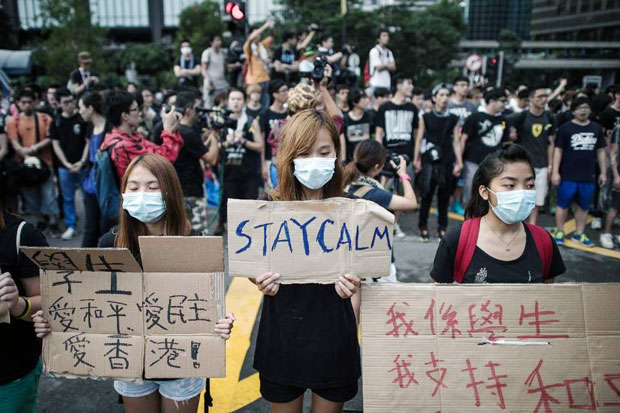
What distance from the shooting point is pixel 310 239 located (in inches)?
74.7

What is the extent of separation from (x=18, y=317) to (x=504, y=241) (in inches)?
86.0

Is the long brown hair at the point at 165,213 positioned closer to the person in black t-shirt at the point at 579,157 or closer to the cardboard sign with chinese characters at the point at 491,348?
the cardboard sign with chinese characters at the point at 491,348

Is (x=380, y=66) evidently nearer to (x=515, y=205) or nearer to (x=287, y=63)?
(x=287, y=63)

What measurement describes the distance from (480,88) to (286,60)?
4.25 m

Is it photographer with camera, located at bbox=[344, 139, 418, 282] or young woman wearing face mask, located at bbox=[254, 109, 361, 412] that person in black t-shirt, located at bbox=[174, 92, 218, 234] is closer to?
photographer with camera, located at bbox=[344, 139, 418, 282]

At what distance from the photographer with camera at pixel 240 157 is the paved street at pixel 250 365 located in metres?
1.60

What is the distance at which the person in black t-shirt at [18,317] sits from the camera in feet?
6.69

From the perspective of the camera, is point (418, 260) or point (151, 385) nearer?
point (151, 385)

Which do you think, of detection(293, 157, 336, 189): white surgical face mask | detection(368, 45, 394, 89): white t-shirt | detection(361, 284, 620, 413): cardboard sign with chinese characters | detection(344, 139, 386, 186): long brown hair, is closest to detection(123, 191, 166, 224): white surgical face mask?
detection(293, 157, 336, 189): white surgical face mask

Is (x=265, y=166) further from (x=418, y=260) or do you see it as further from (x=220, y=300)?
(x=220, y=300)

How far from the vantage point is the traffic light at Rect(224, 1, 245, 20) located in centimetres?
851

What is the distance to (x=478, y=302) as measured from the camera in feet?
6.19

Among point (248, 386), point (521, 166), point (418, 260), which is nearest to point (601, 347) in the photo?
point (521, 166)

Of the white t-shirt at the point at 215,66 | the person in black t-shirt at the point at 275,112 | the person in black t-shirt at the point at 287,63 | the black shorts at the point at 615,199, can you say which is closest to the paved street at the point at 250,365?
the black shorts at the point at 615,199
